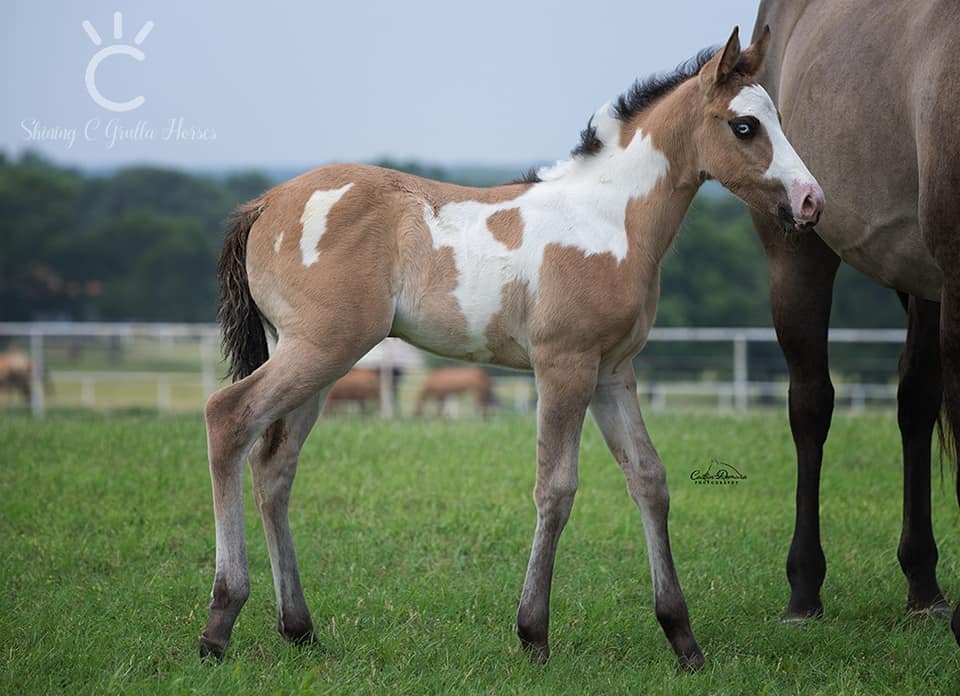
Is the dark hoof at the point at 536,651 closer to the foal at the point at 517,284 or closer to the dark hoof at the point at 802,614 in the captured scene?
the foal at the point at 517,284

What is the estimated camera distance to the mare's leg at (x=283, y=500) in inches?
159

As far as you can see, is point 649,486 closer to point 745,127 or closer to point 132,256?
point 745,127

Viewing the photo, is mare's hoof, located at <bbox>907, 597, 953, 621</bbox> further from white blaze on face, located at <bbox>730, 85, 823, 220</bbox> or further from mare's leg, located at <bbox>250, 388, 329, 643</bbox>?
mare's leg, located at <bbox>250, 388, 329, 643</bbox>

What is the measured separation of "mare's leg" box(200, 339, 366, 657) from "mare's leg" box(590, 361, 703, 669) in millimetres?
877

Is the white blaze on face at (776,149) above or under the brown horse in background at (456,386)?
above

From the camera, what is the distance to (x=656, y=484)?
4012 millimetres

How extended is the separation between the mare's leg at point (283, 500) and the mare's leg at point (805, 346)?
198cm

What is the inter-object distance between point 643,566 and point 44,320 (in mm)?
47413

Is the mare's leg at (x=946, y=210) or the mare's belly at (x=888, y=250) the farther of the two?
the mare's belly at (x=888, y=250)

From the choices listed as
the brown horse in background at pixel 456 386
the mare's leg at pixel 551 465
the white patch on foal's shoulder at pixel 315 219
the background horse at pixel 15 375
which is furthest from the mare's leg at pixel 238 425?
the background horse at pixel 15 375

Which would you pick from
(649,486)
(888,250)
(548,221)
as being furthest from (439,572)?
(888,250)

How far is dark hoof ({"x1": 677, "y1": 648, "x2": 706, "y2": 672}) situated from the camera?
3.91 meters

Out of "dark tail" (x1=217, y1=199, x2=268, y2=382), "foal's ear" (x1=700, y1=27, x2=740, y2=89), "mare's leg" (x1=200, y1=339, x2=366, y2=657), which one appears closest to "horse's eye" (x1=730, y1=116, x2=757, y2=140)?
"foal's ear" (x1=700, y1=27, x2=740, y2=89)

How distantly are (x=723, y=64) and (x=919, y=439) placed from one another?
6.88 feet
